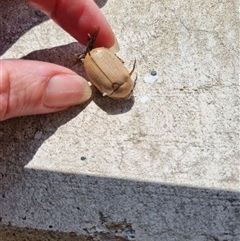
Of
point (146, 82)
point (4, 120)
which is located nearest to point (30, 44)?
point (4, 120)

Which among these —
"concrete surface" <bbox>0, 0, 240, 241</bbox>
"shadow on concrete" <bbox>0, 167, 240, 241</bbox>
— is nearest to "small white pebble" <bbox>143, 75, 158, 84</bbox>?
"concrete surface" <bbox>0, 0, 240, 241</bbox>

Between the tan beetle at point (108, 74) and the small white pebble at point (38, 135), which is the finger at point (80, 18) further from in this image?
the small white pebble at point (38, 135)

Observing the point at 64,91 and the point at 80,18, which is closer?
the point at 64,91

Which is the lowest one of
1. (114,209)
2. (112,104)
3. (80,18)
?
(114,209)

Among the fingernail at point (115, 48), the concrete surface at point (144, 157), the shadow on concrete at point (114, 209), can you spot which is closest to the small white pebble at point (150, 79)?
the concrete surface at point (144, 157)

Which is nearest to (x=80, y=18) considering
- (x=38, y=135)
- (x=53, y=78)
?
(x=53, y=78)

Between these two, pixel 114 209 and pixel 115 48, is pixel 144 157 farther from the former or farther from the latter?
pixel 115 48
